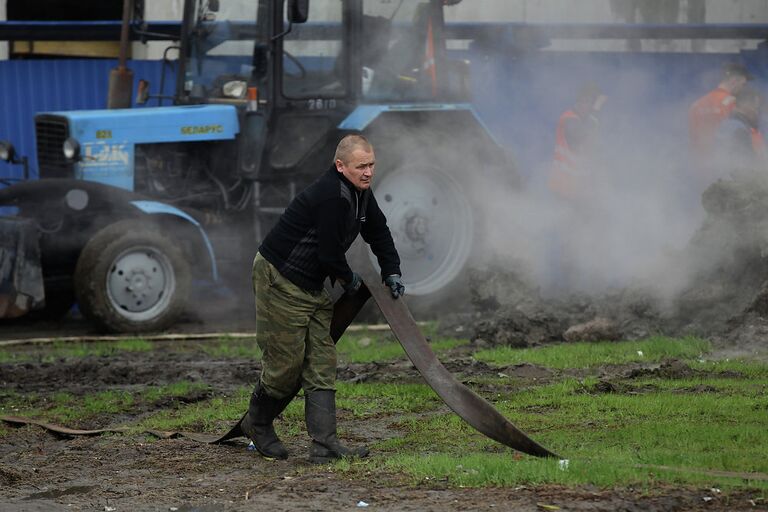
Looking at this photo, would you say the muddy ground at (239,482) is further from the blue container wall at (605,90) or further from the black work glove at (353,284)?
the blue container wall at (605,90)

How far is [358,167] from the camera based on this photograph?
617cm

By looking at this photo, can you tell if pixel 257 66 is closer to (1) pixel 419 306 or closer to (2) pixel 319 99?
(2) pixel 319 99

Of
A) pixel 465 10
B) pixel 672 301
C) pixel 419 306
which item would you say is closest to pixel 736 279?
pixel 672 301

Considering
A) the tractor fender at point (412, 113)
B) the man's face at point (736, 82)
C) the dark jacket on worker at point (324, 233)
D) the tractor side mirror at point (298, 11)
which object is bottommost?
the dark jacket on worker at point (324, 233)

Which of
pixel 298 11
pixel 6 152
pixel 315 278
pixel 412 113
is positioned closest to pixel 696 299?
pixel 412 113

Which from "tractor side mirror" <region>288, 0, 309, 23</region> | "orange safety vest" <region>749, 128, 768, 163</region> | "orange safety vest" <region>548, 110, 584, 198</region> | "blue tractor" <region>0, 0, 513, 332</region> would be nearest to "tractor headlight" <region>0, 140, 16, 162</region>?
"blue tractor" <region>0, 0, 513, 332</region>

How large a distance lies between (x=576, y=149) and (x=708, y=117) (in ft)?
4.98

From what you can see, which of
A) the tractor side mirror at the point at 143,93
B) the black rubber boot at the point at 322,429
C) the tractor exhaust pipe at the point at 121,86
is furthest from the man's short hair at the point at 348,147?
the tractor exhaust pipe at the point at 121,86

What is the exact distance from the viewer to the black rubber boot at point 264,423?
6.56 m

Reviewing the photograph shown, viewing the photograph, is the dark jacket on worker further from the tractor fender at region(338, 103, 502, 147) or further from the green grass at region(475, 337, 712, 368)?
the tractor fender at region(338, 103, 502, 147)

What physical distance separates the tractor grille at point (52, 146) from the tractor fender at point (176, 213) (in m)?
1.06

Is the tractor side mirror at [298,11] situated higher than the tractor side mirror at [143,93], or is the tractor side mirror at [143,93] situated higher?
the tractor side mirror at [298,11]

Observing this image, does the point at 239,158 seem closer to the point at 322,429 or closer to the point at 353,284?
the point at 353,284

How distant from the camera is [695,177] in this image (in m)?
13.9
